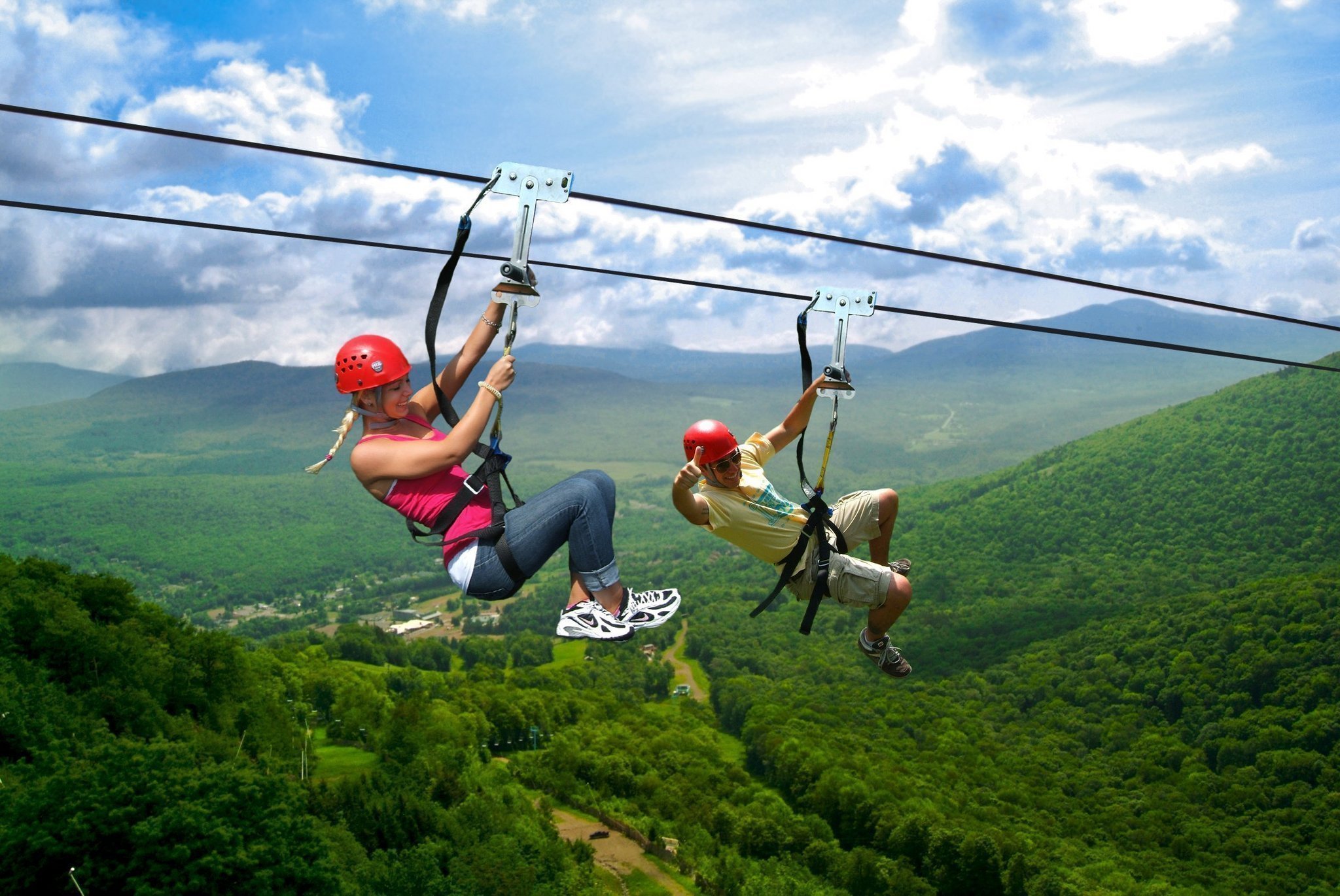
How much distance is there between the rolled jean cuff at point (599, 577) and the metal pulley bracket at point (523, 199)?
2.06 meters

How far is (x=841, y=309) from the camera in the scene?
9.45 metres

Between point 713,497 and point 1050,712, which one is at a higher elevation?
point 713,497

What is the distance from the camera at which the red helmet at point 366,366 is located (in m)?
7.63

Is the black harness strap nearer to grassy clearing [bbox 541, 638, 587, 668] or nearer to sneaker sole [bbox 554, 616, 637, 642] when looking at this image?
sneaker sole [bbox 554, 616, 637, 642]

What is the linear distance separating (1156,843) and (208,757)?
7688cm

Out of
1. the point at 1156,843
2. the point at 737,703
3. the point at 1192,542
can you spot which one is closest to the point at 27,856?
the point at 1156,843

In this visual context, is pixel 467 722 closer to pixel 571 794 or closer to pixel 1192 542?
pixel 571 794

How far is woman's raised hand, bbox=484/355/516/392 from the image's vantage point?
7.42 m

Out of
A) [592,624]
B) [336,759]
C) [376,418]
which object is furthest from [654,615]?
[336,759]

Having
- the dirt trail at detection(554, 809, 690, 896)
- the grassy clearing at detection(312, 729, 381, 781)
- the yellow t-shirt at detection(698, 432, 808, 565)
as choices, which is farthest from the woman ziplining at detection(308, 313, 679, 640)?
the dirt trail at detection(554, 809, 690, 896)

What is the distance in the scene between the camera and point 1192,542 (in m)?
191

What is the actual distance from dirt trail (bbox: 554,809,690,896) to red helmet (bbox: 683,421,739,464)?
61812mm

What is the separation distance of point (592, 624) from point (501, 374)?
196cm

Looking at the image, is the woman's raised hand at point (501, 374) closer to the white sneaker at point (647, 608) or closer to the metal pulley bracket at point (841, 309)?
the white sneaker at point (647, 608)
